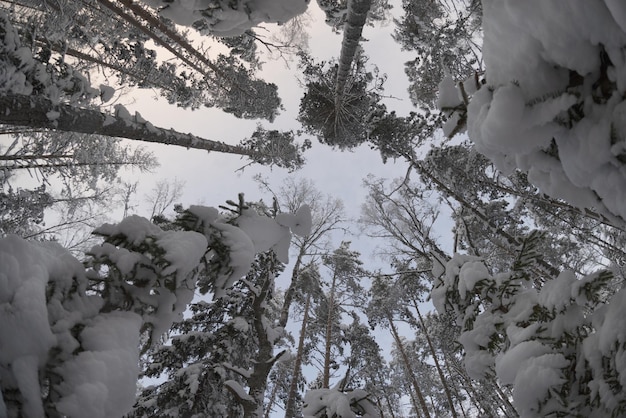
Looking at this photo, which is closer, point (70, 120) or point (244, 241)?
point (244, 241)

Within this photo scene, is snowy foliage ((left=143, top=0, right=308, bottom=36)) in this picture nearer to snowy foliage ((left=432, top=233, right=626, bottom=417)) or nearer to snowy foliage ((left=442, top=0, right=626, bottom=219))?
snowy foliage ((left=442, top=0, right=626, bottom=219))

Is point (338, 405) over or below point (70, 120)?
below

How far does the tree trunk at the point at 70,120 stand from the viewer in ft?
12.3

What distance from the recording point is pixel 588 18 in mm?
1386

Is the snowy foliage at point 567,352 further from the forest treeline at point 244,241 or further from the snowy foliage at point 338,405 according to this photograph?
the snowy foliage at point 338,405

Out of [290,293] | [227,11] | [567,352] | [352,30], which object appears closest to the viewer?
A: [567,352]

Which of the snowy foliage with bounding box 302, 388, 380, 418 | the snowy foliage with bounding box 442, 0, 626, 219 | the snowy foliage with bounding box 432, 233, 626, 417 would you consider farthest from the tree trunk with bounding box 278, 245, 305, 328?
the snowy foliage with bounding box 442, 0, 626, 219

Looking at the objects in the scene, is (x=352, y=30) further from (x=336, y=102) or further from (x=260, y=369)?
(x=260, y=369)

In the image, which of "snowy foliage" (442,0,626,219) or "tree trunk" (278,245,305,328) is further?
"tree trunk" (278,245,305,328)

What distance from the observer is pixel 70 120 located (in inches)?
168

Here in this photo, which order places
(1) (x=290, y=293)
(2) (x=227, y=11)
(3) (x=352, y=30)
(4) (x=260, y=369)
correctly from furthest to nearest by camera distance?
(1) (x=290, y=293) < (3) (x=352, y=30) < (4) (x=260, y=369) < (2) (x=227, y=11)

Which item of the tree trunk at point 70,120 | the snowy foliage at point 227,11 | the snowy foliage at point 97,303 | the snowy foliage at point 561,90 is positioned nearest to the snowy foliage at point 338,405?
the snowy foliage at point 97,303

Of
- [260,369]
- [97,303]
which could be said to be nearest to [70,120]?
[97,303]

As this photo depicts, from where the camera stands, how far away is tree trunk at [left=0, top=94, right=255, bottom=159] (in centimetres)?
375
